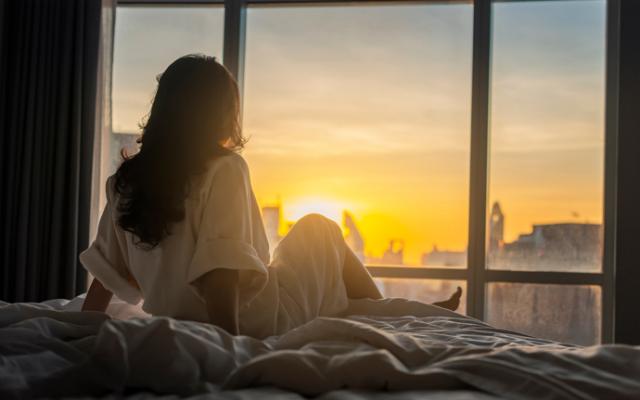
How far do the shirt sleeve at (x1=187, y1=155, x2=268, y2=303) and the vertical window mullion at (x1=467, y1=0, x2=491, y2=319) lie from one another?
2.28m

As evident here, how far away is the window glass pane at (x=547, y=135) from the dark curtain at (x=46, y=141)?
2.25 m

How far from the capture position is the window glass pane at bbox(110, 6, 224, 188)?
432cm

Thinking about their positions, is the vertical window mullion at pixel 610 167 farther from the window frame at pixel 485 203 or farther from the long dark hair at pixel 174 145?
the long dark hair at pixel 174 145

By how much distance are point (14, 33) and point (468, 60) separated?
254cm

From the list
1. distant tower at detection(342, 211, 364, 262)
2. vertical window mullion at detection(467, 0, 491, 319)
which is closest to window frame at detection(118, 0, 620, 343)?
vertical window mullion at detection(467, 0, 491, 319)

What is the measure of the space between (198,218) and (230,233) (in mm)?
119

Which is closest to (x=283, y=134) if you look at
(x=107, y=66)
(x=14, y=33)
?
(x=107, y=66)

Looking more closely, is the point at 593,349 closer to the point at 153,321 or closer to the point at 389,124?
the point at 153,321

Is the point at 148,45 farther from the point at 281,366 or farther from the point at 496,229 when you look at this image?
the point at 281,366

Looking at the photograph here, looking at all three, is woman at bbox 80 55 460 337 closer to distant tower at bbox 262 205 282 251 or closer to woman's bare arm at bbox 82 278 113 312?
woman's bare arm at bbox 82 278 113 312

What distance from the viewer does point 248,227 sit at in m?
1.88

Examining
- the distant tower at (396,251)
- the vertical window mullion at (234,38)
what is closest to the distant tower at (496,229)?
the distant tower at (396,251)

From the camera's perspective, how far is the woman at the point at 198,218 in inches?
71.2

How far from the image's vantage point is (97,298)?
82.0 inches
